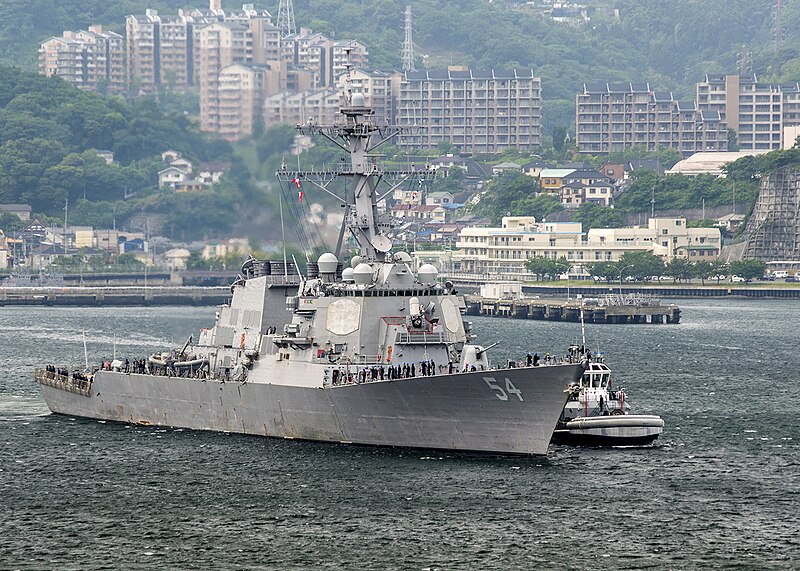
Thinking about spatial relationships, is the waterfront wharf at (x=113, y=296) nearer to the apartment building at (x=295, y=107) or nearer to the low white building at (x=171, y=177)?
the low white building at (x=171, y=177)

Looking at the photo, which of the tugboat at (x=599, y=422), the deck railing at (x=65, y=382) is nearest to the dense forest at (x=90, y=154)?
the deck railing at (x=65, y=382)

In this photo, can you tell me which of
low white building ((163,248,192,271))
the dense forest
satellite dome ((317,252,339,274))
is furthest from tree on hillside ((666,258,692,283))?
satellite dome ((317,252,339,274))

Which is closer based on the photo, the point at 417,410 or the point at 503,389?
the point at 503,389

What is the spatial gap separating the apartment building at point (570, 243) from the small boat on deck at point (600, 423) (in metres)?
110

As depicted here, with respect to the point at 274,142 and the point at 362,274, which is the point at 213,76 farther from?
the point at 362,274

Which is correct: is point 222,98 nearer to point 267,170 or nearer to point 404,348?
point 267,170

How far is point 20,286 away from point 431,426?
386ft

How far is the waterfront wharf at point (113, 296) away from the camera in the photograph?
146 meters

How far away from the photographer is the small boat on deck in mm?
52875

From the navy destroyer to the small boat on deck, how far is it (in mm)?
1978

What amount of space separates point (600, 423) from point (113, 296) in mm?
101525

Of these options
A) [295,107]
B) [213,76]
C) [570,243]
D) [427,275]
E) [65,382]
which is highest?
[213,76]

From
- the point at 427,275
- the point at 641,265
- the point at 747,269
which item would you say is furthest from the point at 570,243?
the point at 427,275

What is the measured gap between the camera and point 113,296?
149 meters
